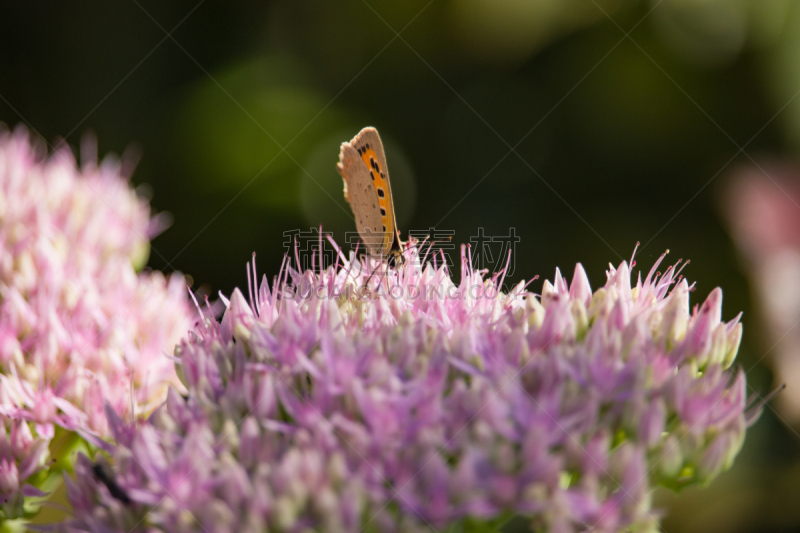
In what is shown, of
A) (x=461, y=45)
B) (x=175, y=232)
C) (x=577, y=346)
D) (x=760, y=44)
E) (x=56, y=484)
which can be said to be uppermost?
(x=760, y=44)

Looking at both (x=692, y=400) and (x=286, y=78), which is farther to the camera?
(x=286, y=78)

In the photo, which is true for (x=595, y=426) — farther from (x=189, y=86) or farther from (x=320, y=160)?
(x=189, y=86)

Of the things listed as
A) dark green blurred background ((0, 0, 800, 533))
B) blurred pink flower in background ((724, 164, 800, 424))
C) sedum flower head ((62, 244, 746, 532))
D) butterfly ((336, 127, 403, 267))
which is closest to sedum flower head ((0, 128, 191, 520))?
sedum flower head ((62, 244, 746, 532))

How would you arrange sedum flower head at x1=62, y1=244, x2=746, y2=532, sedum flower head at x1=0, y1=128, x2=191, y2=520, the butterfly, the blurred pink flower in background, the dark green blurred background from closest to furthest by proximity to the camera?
sedum flower head at x1=62, y1=244, x2=746, y2=532, sedum flower head at x1=0, y1=128, x2=191, y2=520, the butterfly, the blurred pink flower in background, the dark green blurred background

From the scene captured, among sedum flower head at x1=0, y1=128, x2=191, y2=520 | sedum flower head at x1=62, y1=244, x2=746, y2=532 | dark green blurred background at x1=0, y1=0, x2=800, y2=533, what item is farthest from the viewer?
dark green blurred background at x1=0, y1=0, x2=800, y2=533

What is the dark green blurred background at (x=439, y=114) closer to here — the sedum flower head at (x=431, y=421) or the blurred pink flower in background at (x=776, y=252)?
the blurred pink flower in background at (x=776, y=252)

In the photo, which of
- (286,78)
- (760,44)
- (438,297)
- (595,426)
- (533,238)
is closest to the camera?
(595,426)

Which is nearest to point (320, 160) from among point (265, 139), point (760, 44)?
point (265, 139)

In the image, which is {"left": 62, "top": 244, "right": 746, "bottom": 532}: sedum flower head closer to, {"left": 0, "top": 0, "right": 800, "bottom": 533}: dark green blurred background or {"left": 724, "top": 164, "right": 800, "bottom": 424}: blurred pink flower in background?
{"left": 724, "top": 164, "right": 800, "bottom": 424}: blurred pink flower in background
